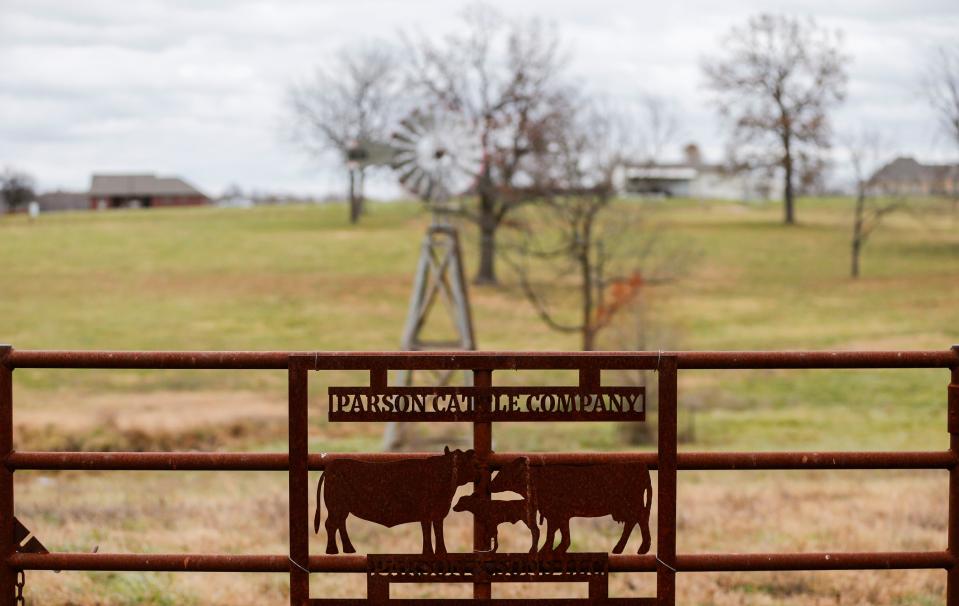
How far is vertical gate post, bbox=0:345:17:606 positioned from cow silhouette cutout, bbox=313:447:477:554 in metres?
1.01

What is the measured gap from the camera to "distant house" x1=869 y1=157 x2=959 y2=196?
195ft

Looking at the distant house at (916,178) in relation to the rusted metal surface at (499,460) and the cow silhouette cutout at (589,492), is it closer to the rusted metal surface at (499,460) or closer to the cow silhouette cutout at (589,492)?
the rusted metal surface at (499,460)

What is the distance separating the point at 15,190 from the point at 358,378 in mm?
79633

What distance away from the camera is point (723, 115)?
7319cm

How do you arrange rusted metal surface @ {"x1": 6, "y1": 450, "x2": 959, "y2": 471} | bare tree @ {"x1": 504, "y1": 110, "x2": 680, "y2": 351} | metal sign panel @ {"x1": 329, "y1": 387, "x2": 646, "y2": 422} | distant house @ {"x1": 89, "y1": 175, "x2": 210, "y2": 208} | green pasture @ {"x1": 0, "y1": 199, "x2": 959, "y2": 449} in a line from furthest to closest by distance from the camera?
distant house @ {"x1": 89, "y1": 175, "x2": 210, "y2": 208} → bare tree @ {"x1": 504, "y1": 110, "x2": 680, "y2": 351} → green pasture @ {"x1": 0, "y1": 199, "x2": 959, "y2": 449} → rusted metal surface @ {"x1": 6, "y1": 450, "x2": 959, "y2": 471} → metal sign panel @ {"x1": 329, "y1": 387, "x2": 646, "y2": 422}

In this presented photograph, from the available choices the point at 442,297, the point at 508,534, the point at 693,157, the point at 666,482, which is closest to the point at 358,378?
the point at 442,297

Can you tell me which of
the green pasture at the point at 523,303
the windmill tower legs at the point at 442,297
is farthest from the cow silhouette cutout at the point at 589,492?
the green pasture at the point at 523,303

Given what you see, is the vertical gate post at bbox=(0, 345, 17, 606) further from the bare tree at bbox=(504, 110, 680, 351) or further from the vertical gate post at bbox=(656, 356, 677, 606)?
the bare tree at bbox=(504, 110, 680, 351)

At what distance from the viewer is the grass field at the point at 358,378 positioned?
695 cm

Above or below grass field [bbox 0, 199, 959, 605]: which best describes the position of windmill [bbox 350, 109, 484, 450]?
above

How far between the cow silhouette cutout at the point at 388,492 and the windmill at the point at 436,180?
1679 cm

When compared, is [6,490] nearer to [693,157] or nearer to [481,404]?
[481,404]

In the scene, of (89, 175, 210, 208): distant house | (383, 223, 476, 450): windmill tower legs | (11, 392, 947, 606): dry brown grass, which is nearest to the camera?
(11, 392, 947, 606): dry brown grass

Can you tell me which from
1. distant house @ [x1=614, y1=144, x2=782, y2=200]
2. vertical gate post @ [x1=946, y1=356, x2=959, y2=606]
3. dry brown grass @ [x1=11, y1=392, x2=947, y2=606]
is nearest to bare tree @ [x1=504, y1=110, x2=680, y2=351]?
distant house @ [x1=614, y1=144, x2=782, y2=200]
